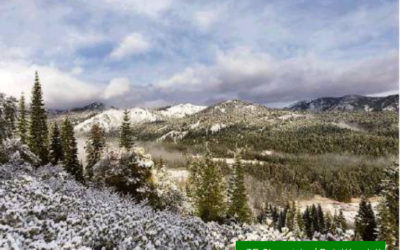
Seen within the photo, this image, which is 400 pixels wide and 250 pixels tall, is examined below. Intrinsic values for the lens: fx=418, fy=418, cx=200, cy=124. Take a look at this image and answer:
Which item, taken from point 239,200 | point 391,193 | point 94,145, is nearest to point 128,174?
point 94,145

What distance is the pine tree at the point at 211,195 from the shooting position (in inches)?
2443

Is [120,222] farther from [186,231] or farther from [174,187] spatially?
[174,187]

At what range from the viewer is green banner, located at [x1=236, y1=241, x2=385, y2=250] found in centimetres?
1374

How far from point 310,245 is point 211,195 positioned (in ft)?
161

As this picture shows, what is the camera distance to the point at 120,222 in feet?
46.2

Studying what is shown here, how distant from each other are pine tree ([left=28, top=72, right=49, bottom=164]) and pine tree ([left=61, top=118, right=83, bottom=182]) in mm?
3159

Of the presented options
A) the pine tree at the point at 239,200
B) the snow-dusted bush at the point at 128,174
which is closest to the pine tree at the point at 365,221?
the pine tree at the point at 239,200

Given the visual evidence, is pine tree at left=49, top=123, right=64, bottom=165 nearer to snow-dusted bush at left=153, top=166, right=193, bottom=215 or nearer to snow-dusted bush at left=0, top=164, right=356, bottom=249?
snow-dusted bush at left=153, top=166, right=193, bottom=215

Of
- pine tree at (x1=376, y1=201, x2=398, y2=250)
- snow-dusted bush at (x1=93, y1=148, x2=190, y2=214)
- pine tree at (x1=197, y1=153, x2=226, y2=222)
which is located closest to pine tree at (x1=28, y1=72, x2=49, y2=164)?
snow-dusted bush at (x1=93, y1=148, x2=190, y2=214)

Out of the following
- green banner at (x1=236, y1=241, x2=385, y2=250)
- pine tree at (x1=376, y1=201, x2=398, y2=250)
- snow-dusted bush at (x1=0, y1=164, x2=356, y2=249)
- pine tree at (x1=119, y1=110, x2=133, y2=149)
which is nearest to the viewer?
snow-dusted bush at (x1=0, y1=164, x2=356, y2=249)

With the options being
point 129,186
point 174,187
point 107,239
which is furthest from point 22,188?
point 174,187

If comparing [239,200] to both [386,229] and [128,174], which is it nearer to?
[386,229]

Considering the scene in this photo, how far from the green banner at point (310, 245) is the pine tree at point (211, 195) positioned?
154 feet

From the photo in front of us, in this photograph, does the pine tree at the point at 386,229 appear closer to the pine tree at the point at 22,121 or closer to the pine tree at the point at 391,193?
the pine tree at the point at 391,193
